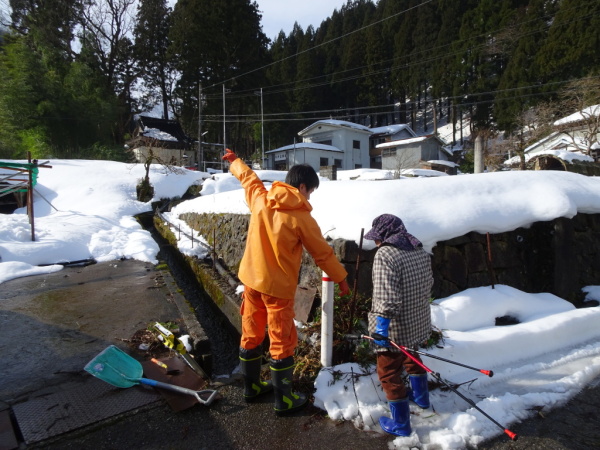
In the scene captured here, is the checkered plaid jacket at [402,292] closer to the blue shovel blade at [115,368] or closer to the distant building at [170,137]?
the blue shovel blade at [115,368]

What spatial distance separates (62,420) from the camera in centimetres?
218

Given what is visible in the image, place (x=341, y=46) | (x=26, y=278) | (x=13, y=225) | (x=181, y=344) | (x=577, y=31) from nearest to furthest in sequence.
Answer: (x=181, y=344)
(x=26, y=278)
(x=13, y=225)
(x=577, y=31)
(x=341, y=46)

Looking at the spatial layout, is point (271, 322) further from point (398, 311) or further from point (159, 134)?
point (159, 134)

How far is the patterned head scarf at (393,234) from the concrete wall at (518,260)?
0.98 m

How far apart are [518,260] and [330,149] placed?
2779 cm

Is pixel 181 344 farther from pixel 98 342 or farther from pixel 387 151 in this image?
pixel 387 151

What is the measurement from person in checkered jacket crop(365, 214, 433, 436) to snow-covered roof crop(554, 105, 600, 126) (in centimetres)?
1764

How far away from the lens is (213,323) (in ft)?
16.1

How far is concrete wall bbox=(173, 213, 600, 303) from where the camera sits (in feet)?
11.2

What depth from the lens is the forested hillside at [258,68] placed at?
2031 cm

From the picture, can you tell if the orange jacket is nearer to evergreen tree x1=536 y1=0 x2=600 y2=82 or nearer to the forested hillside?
the forested hillside

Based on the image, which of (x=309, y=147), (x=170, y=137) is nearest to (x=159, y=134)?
(x=170, y=137)

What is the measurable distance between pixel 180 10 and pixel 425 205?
35.9m

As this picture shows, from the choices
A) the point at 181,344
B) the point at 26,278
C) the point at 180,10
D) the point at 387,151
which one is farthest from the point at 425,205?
the point at 180,10
